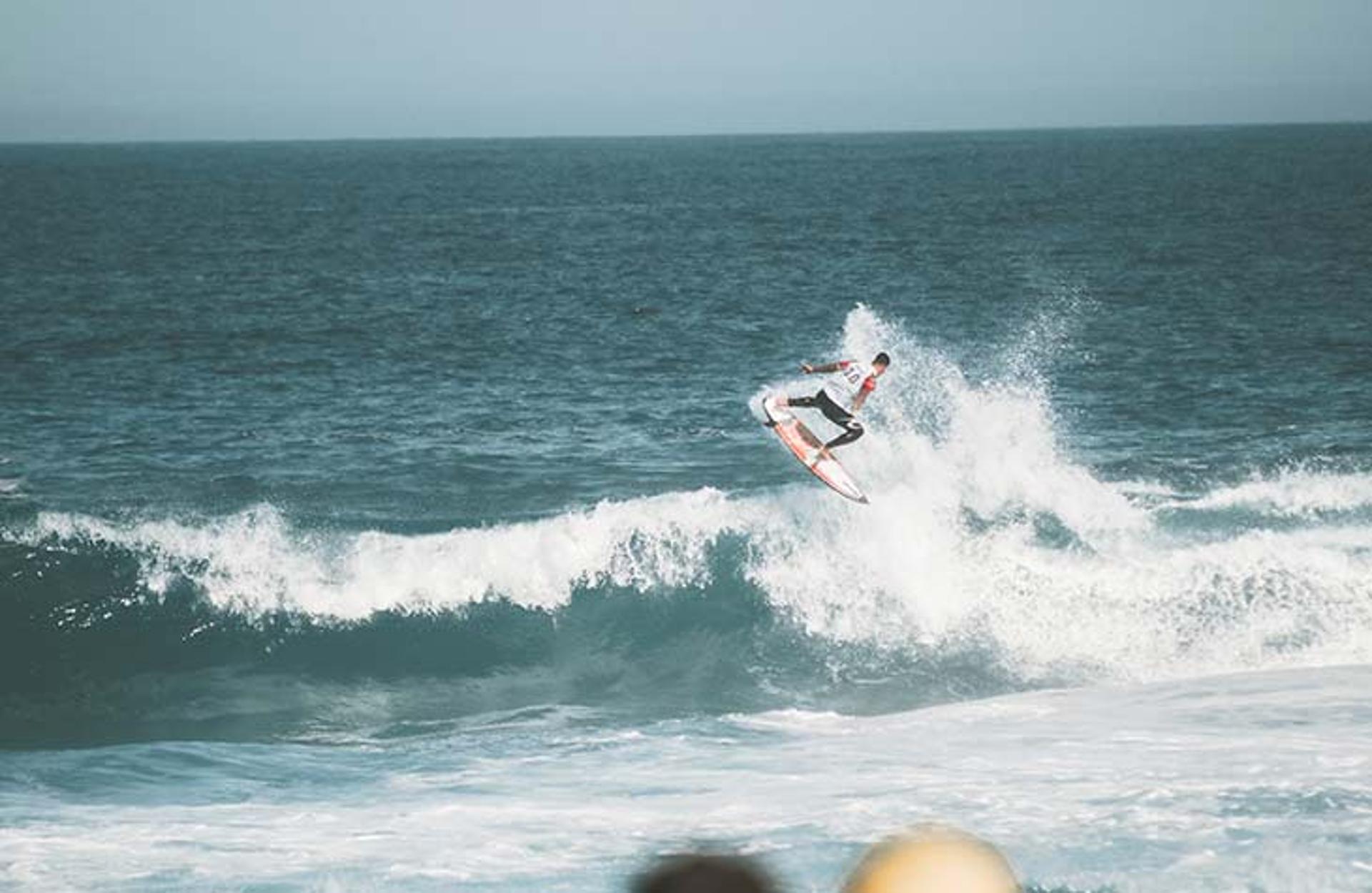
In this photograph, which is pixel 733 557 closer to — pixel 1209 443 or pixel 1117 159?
pixel 1209 443

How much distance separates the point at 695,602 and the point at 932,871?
20.0 metres

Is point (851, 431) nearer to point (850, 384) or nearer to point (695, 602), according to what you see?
point (850, 384)

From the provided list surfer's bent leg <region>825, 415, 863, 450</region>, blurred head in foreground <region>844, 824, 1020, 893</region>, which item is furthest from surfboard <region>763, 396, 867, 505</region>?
blurred head in foreground <region>844, 824, 1020, 893</region>

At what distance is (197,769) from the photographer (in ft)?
55.6

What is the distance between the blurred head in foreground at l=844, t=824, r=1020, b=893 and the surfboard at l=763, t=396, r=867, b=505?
705 inches

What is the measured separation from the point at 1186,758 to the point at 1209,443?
1800 centimetres

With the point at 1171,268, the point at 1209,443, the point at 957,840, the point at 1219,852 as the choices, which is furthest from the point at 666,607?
the point at 1171,268

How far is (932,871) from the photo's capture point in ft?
10.9

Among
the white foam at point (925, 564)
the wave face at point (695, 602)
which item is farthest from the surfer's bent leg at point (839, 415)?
the white foam at point (925, 564)

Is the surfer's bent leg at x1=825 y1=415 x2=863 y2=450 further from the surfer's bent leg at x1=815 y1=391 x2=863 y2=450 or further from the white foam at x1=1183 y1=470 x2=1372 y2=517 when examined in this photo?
the white foam at x1=1183 y1=470 x2=1372 y2=517

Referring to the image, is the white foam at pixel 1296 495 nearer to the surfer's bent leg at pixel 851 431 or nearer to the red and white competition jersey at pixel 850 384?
the surfer's bent leg at pixel 851 431

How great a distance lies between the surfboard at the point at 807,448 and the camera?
70.6 ft

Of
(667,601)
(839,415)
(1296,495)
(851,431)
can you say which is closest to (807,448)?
(851,431)

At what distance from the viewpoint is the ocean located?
14.0 meters
